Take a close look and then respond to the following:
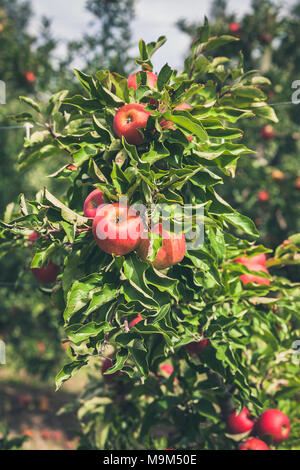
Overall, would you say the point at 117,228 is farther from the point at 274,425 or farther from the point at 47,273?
the point at 274,425

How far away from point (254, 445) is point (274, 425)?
0.37 feet

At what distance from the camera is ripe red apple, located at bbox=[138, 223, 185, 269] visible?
1.14 meters

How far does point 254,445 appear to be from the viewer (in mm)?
1666

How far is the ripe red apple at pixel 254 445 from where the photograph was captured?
166 centimetres

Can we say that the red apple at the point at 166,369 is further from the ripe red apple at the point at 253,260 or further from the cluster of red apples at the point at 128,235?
the cluster of red apples at the point at 128,235

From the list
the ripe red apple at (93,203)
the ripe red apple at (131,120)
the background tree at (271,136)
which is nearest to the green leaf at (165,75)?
the ripe red apple at (131,120)

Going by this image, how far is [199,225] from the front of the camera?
3.99ft

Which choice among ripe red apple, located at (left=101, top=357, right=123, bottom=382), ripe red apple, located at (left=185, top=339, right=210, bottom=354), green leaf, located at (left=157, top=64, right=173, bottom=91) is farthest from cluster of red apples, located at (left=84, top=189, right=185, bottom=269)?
ripe red apple, located at (left=101, top=357, right=123, bottom=382)

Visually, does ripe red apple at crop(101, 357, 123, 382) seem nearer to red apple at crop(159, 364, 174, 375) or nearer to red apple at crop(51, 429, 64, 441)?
red apple at crop(159, 364, 174, 375)

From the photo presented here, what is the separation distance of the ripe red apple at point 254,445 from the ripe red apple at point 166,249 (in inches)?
37.0

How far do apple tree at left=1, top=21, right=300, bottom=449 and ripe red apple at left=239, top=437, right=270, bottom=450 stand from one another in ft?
0.23

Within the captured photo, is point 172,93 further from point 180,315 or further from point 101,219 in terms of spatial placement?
point 180,315

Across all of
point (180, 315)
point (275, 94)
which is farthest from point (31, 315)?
point (180, 315)
